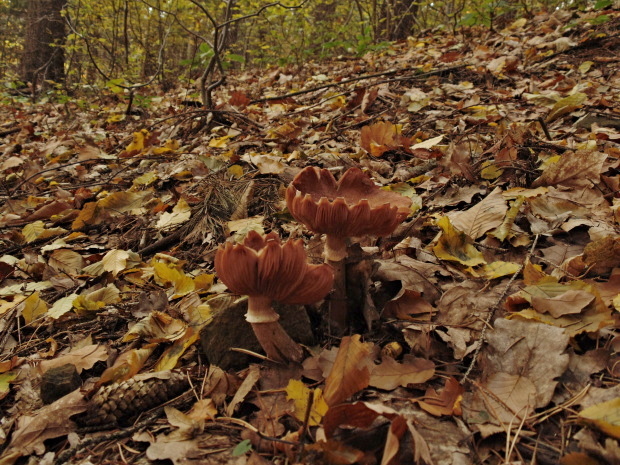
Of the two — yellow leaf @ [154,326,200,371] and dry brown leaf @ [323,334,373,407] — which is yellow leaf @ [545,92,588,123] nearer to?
dry brown leaf @ [323,334,373,407]

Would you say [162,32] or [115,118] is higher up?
[162,32]

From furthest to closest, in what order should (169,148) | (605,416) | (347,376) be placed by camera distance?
(169,148), (347,376), (605,416)

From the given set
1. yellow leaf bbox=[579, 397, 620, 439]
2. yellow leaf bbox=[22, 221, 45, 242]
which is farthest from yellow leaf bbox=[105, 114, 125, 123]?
yellow leaf bbox=[579, 397, 620, 439]

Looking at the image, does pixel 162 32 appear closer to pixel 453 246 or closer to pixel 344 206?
pixel 453 246

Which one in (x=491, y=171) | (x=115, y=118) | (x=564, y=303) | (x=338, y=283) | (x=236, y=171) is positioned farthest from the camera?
(x=115, y=118)

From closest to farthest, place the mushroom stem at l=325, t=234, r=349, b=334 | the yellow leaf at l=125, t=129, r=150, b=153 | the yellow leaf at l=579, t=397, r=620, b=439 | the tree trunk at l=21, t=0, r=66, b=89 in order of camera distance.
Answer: the yellow leaf at l=579, t=397, r=620, b=439, the mushroom stem at l=325, t=234, r=349, b=334, the yellow leaf at l=125, t=129, r=150, b=153, the tree trunk at l=21, t=0, r=66, b=89

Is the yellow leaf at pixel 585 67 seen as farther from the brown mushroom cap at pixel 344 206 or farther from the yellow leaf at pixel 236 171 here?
the brown mushroom cap at pixel 344 206

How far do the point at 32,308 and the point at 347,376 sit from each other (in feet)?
6.95

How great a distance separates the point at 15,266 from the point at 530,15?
9724 mm

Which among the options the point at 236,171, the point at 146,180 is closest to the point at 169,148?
the point at 146,180

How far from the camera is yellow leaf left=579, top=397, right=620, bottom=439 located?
3.92 ft

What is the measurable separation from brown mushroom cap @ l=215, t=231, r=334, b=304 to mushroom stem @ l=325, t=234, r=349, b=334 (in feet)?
0.78

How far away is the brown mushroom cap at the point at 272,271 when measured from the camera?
4.77 feet

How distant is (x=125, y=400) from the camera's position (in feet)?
5.48
